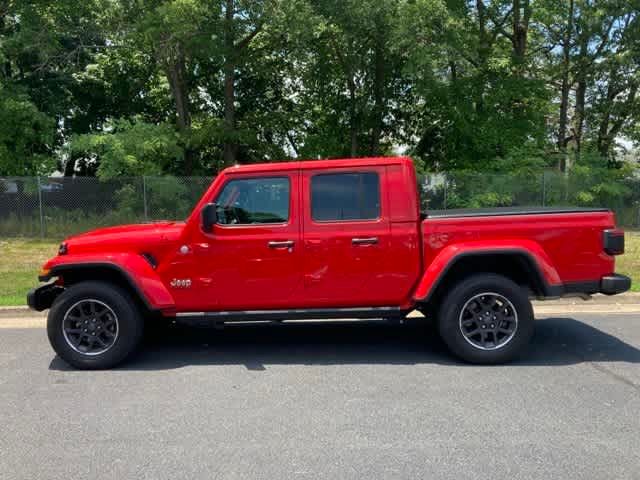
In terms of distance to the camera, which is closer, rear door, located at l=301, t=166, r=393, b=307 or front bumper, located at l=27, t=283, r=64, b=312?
rear door, located at l=301, t=166, r=393, b=307

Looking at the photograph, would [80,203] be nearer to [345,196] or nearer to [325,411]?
[345,196]

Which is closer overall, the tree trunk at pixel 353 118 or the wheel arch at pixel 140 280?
the wheel arch at pixel 140 280

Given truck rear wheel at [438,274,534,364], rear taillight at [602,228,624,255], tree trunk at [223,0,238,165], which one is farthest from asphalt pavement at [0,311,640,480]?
tree trunk at [223,0,238,165]

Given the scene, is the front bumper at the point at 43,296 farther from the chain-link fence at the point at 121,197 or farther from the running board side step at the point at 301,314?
the chain-link fence at the point at 121,197

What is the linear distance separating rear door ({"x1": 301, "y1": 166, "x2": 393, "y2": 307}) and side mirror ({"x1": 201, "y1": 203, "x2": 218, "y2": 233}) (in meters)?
0.82

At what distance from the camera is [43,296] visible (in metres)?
5.34

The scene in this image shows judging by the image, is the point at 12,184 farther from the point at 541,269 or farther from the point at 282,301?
the point at 541,269

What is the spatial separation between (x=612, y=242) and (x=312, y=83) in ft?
54.3

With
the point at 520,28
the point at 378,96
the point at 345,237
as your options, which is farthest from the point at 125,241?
the point at 520,28

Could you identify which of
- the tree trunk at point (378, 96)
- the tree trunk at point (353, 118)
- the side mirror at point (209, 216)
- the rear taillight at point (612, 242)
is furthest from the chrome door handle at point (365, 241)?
the tree trunk at point (353, 118)

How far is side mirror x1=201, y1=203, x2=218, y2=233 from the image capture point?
5.02 m

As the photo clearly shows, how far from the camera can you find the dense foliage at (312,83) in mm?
16141

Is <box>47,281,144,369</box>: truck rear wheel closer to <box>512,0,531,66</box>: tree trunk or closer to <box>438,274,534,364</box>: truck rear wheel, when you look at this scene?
<box>438,274,534,364</box>: truck rear wheel

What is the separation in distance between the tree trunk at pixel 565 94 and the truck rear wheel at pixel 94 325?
17669mm
